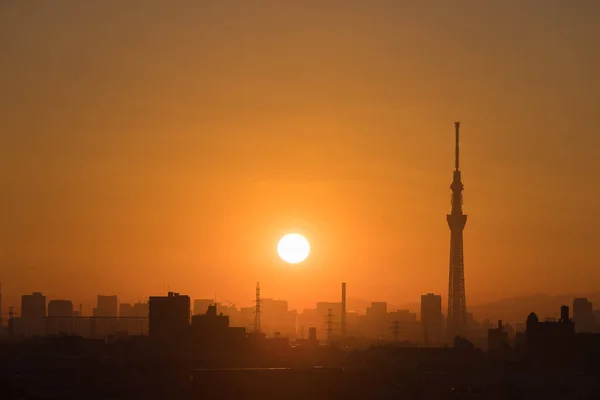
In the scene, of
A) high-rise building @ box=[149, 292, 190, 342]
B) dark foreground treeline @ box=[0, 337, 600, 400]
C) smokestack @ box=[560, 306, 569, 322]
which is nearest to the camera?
dark foreground treeline @ box=[0, 337, 600, 400]

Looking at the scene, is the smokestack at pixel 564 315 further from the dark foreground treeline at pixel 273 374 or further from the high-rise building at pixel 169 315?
the high-rise building at pixel 169 315

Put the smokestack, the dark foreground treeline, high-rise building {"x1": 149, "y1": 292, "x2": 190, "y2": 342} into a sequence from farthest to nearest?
1. high-rise building {"x1": 149, "y1": 292, "x2": 190, "y2": 342}
2. the smokestack
3. the dark foreground treeline

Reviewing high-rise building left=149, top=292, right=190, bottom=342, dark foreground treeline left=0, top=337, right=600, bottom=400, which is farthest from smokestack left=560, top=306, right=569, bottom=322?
high-rise building left=149, top=292, right=190, bottom=342

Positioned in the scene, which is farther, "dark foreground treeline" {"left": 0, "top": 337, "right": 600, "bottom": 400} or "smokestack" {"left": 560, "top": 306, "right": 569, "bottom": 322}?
"smokestack" {"left": 560, "top": 306, "right": 569, "bottom": 322}

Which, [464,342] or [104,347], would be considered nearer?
[104,347]

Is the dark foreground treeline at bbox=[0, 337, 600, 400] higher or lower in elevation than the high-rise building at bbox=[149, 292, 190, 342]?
lower

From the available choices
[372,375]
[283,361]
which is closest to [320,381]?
[372,375]

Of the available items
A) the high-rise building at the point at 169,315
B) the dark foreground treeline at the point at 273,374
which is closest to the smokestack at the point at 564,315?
the dark foreground treeline at the point at 273,374

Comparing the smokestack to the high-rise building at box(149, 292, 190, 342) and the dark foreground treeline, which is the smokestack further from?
the high-rise building at box(149, 292, 190, 342)

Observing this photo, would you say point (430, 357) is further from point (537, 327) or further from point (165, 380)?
point (165, 380)
